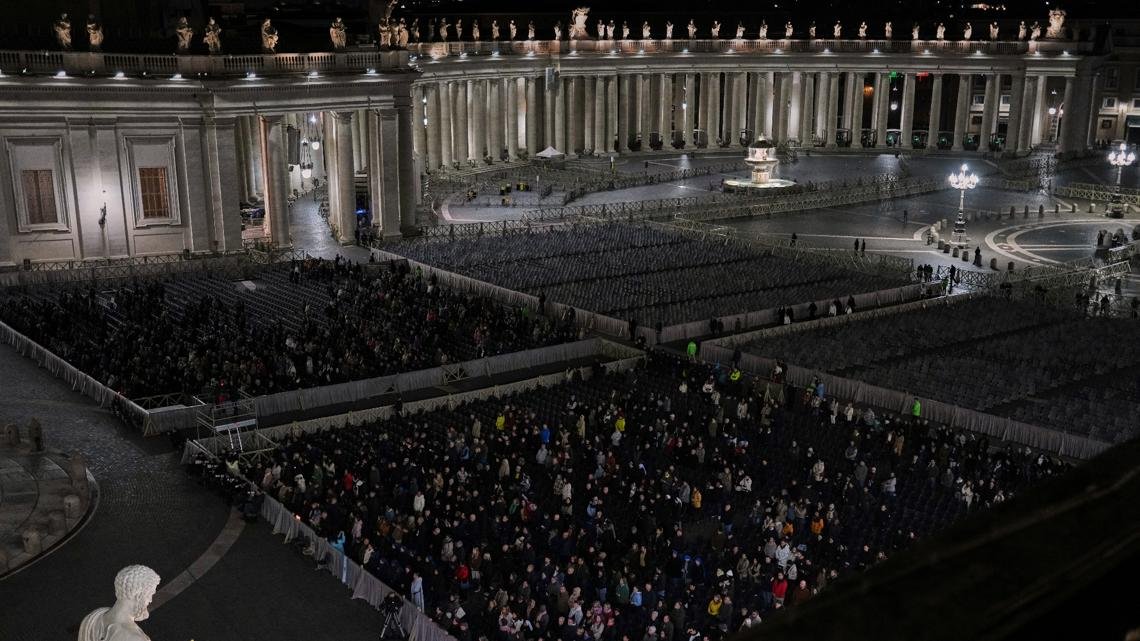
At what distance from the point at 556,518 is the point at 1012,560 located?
26.5 metres

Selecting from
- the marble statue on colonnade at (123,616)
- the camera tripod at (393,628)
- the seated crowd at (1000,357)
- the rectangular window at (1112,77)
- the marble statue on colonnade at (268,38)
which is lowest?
the seated crowd at (1000,357)

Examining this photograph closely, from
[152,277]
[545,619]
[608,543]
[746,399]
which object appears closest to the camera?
→ [545,619]

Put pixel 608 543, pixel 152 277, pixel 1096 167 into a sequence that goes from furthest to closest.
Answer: pixel 1096 167 < pixel 152 277 < pixel 608 543

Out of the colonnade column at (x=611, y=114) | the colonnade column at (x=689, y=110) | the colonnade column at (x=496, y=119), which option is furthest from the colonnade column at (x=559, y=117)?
the colonnade column at (x=689, y=110)

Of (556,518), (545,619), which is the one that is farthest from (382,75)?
(545,619)

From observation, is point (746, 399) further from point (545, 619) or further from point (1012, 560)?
point (1012, 560)

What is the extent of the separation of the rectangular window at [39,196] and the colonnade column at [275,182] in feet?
38.4

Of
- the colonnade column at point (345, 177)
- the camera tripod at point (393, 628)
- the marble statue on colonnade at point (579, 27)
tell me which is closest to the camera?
the camera tripod at point (393, 628)

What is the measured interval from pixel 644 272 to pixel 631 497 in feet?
95.8

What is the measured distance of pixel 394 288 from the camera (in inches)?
2080

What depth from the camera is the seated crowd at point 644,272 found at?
5206 centimetres

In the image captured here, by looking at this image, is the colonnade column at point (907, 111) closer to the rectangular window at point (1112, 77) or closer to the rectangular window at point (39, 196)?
the rectangular window at point (1112, 77)

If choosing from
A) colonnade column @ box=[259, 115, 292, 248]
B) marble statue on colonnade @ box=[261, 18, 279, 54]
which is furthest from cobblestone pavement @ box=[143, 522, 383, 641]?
marble statue on colonnade @ box=[261, 18, 279, 54]

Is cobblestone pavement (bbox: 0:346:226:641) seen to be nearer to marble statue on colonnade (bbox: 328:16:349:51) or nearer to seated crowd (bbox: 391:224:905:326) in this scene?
seated crowd (bbox: 391:224:905:326)
